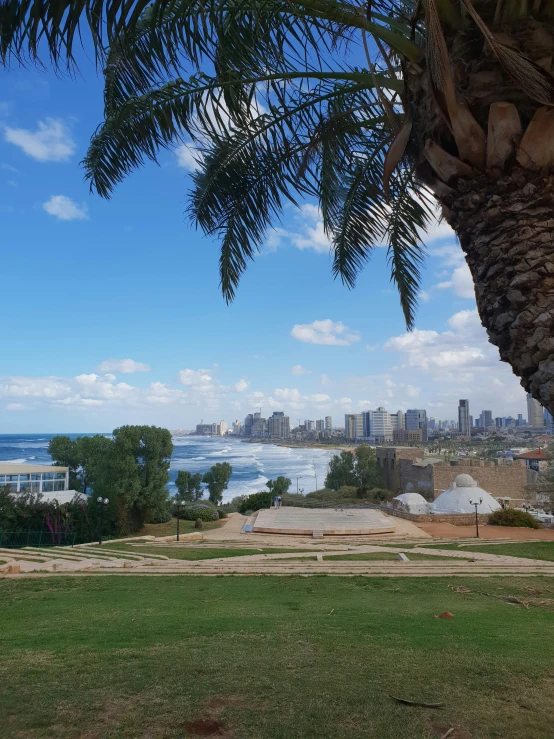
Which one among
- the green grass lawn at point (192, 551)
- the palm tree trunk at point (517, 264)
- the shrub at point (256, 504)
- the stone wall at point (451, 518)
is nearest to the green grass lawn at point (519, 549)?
the green grass lawn at point (192, 551)

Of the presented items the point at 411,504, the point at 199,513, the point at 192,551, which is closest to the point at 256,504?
the point at 199,513

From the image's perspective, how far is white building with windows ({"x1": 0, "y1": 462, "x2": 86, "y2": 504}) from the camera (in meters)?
33.0

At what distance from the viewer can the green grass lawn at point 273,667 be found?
3457 millimetres

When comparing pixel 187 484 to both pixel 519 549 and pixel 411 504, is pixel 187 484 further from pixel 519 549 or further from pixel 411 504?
pixel 519 549

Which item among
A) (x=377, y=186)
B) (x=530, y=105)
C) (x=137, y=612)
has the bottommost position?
(x=137, y=612)

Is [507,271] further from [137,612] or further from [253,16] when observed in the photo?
[137,612]

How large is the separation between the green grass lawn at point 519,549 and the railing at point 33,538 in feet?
52.2

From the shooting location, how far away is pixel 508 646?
5.55 m

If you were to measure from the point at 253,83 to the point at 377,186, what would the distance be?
1.69 meters

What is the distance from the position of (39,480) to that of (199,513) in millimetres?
13653

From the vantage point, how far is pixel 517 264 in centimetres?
260

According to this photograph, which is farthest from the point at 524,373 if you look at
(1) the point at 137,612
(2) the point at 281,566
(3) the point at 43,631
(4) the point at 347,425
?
(4) the point at 347,425

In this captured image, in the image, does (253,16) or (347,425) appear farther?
(347,425)

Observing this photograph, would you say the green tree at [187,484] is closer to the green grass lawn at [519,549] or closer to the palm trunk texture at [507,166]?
the green grass lawn at [519,549]
